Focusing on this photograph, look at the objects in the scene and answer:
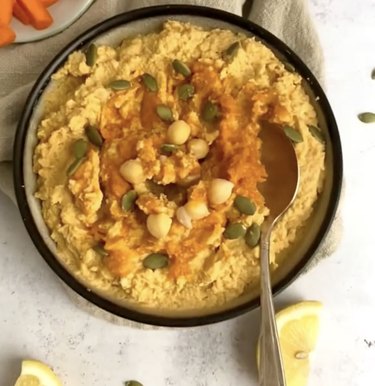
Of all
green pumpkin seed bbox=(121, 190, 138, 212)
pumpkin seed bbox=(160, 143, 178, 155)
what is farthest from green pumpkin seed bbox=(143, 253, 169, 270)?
pumpkin seed bbox=(160, 143, 178, 155)

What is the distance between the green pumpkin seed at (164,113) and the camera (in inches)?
61.7

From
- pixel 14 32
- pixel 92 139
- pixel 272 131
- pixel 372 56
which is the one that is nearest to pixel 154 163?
pixel 92 139

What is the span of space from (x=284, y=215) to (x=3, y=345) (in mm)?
729

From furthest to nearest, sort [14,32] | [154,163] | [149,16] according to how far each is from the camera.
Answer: [14,32], [149,16], [154,163]

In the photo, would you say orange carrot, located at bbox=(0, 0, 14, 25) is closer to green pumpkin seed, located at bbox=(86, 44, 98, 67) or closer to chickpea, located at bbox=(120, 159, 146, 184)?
green pumpkin seed, located at bbox=(86, 44, 98, 67)

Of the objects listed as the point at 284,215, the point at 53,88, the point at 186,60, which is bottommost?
the point at 284,215

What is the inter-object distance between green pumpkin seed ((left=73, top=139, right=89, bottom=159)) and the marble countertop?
312 millimetres

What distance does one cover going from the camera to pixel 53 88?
163cm

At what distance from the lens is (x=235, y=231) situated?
1.54 meters

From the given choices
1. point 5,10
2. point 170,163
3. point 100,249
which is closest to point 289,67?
point 170,163

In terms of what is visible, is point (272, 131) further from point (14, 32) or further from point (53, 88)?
point (14, 32)

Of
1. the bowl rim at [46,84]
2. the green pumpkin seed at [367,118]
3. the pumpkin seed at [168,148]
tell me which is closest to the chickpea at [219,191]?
the pumpkin seed at [168,148]

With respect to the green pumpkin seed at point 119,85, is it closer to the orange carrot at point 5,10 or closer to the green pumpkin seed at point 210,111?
the green pumpkin seed at point 210,111

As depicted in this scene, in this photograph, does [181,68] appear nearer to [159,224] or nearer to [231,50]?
[231,50]
